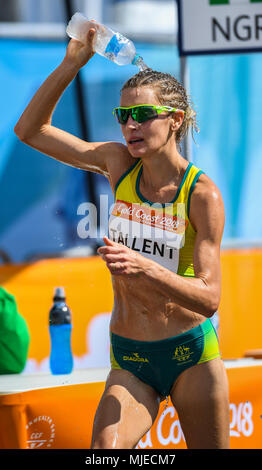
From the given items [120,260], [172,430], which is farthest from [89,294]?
[120,260]

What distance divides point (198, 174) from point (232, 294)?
316cm

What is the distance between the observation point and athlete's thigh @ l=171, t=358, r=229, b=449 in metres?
3.05

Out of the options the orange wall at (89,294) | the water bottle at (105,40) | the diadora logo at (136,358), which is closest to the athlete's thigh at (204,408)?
the diadora logo at (136,358)

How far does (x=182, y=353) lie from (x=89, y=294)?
2726 millimetres

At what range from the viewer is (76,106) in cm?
810

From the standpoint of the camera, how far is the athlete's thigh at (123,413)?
9.52 feet

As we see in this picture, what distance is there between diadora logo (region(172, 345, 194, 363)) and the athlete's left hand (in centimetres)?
55

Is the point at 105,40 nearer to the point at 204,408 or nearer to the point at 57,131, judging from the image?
the point at 57,131

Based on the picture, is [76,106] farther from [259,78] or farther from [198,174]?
[198,174]

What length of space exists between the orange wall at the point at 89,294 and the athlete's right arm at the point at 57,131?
2461mm

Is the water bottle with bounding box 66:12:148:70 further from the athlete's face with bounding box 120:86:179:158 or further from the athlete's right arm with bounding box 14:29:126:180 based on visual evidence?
the athlete's face with bounding box 120:86:179:158

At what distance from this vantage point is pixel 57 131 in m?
3.40

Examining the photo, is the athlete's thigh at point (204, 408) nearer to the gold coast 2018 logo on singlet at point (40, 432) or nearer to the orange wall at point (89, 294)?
the gold coast 2018 logo on singlet at point (40, 432)

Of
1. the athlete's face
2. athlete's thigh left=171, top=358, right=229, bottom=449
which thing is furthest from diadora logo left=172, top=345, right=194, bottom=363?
the athlete's face
